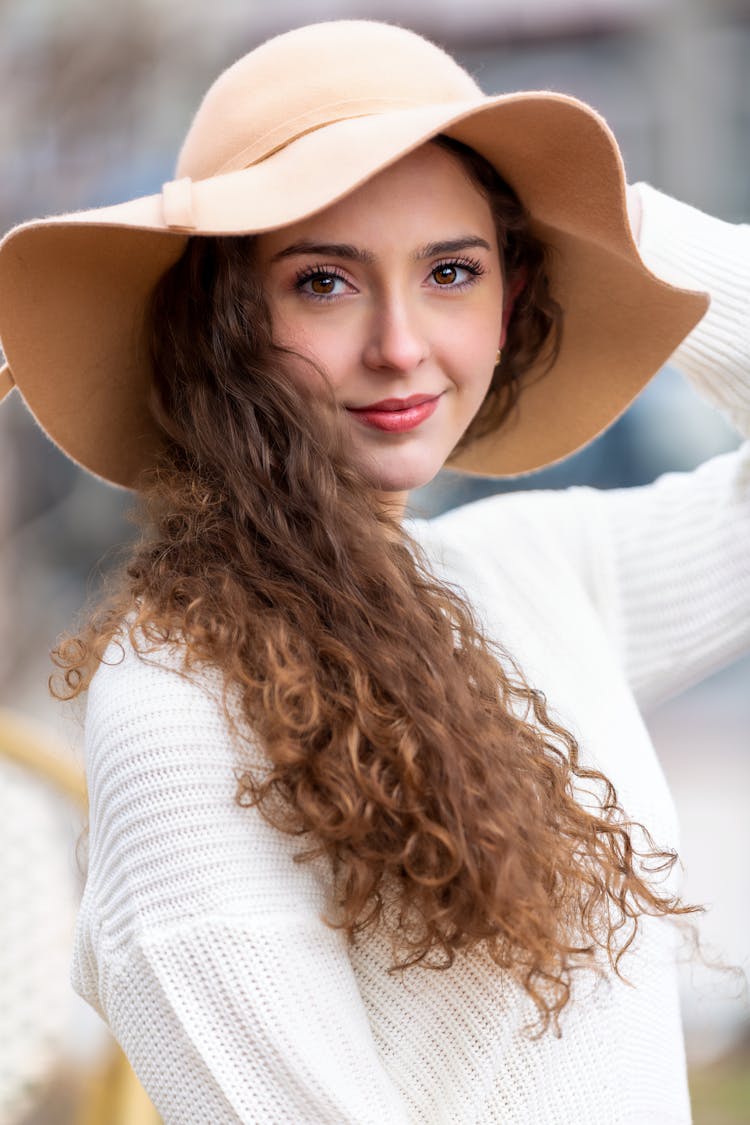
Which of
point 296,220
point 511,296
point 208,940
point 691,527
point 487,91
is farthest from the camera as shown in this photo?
point 487,91

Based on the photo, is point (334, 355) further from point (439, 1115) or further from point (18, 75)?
point (18, 75)

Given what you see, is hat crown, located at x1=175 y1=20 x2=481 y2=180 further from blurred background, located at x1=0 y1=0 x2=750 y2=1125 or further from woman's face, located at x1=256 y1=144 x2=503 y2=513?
blurred background, located at x1=0 y1=0 x2=750 y2=1125

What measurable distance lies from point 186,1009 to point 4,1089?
0.99 meters

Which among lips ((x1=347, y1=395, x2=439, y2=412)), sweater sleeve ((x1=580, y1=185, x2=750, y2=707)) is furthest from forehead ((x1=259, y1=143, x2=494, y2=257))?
sweater sleeve ((x1=580, y1=185, x2=750, y2=707))

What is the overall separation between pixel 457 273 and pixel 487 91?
307 centimetres

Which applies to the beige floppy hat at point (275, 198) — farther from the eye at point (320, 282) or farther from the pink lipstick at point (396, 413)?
the pink lipstick at point (396, 413)

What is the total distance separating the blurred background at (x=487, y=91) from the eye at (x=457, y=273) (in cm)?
254

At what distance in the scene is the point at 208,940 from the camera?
38.1 inches

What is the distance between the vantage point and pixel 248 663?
106cm

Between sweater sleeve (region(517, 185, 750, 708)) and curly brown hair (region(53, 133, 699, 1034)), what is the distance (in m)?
0.43

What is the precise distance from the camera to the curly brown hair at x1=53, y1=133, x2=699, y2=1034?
3.32 ft

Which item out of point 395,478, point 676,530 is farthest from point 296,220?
point 676,530

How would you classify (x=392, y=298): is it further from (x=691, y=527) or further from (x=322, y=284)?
(x=691, y=527)

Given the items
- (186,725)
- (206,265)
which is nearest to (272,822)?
(186,725)
